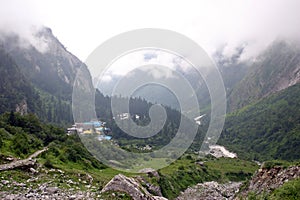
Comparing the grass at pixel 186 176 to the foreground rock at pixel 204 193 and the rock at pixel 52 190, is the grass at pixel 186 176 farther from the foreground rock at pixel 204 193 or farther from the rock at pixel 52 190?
the rock at pixel 52 190

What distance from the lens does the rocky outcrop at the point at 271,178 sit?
2364 centimetres

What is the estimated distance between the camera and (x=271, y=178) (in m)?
27.3

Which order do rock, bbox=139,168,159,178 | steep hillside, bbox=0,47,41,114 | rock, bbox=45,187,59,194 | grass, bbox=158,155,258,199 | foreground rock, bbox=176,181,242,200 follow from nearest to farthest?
rock, bbox=45,187,59,194 → rock, bbox=139,168,159,178 → grass, bbox=158,155,258,199 → foreground rock, bbox=176,181,242,200 → steep hillside, bbox=0,47,41,114

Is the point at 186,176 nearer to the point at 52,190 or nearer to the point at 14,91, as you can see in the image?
the point at 52,190

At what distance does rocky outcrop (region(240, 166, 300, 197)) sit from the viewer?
23.6 metres

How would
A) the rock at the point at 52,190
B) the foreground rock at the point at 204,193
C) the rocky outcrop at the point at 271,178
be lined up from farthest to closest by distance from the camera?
the foreground rock at the point at 204,193 → the rocky outcrop at the point at 271,178 → the rock at the point at 52,190

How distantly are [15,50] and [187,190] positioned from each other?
187686 mm

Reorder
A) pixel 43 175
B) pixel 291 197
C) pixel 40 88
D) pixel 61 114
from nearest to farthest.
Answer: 1. pixel 291 197
2. pixel 43 175
3. pixel 61 114
4. pixel 40 88

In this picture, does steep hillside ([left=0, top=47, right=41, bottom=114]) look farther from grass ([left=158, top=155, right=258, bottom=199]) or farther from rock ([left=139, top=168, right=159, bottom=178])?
rock ([left=139, top=168, right=159, bottom=178])

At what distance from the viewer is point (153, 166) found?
41875 millimetres

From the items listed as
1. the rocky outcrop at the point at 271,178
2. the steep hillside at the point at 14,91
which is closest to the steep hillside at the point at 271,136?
the steep hillside at the point at 14,91

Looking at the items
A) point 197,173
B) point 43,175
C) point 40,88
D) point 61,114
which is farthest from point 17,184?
point 40,88

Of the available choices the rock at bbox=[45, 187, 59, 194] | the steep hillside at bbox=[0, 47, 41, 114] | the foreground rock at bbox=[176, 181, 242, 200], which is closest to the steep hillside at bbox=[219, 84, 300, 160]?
the foreground rock at bbox=[176, 181, 242, 200]

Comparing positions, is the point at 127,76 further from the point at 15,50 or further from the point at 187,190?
the point at 15,50
